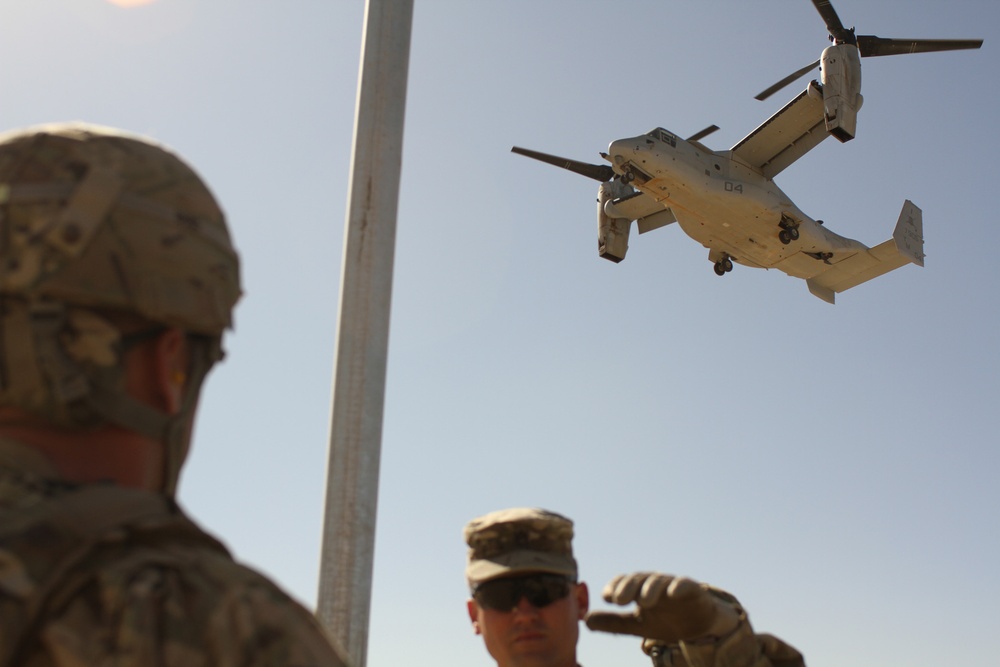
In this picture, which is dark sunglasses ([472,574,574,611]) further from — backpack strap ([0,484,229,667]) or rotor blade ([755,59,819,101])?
rotor blade ([755,59,819,101])

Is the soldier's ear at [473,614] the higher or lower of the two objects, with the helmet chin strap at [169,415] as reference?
lower

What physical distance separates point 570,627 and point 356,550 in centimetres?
132

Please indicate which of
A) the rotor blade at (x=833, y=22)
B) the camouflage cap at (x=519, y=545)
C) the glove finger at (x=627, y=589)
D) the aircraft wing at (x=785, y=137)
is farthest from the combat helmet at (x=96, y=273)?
the rotor blade at (x=833, y=22)

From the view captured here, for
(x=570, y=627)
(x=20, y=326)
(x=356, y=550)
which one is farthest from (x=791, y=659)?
(x=20, y=326)

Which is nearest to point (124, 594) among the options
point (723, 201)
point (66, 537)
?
point (66, 537)

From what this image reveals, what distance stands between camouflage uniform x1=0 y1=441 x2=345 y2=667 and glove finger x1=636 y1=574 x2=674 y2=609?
1.36 m

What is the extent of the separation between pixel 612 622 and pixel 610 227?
28.9m

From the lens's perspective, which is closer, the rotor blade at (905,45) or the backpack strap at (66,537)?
the backpack strap at (66,537)

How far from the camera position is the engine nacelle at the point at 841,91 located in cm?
2472

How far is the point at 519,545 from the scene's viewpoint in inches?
146

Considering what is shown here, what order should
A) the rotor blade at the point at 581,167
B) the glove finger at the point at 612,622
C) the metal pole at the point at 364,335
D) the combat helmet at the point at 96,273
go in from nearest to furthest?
1. the combat helmet at the point at 96,273
2. the glove finger at the point at 612,622
3. the metal pole at the point at 364,335
4. the rotor blade at the point at 581,167

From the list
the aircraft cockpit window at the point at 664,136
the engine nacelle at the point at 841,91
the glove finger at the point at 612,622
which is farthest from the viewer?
the aircraft cockpit window at the point at 664,136

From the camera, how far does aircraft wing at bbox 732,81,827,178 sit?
1069 inches

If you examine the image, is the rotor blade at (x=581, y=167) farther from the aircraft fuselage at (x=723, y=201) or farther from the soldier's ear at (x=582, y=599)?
the soldier's ear at (x=582, y=599)
